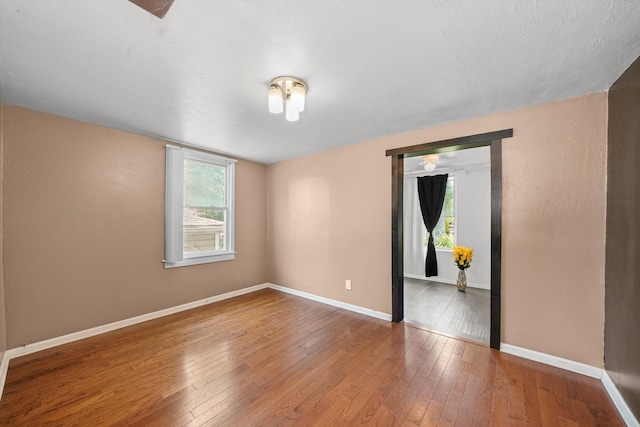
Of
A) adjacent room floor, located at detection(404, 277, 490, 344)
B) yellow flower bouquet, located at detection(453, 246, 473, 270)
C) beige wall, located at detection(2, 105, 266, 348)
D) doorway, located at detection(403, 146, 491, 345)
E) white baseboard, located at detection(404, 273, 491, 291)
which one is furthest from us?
white baseboard, located at detection(404, 273, 491, 291)

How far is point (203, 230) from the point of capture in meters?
3.82

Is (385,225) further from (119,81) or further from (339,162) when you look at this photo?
(119,81)

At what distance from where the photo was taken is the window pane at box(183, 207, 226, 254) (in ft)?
11.9

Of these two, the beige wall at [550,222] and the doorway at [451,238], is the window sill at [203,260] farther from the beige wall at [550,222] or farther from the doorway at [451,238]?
the doorway at [451,238]

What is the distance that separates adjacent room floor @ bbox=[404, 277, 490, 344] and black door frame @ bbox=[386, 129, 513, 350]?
31 centimetres

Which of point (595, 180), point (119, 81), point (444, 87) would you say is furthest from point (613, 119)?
point (119, 81)

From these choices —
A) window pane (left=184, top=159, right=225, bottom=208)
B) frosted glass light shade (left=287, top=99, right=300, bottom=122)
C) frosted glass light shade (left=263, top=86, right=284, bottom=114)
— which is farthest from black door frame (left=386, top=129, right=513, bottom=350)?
window pane (left=184, top=159, right=225, bottom=208)

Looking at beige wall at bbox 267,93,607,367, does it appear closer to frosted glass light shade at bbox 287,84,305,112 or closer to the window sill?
frosted glass light shade at bbox 287,84,305,112

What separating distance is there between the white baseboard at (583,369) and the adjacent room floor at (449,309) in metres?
0.28

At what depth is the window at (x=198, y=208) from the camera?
3.32 meters

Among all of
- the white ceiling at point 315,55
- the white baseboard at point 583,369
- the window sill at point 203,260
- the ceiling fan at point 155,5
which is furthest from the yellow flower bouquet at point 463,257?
the ceiling fan at point 155,5

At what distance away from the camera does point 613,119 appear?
74.1 inches

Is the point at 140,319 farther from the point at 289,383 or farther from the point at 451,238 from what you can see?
the point at 451,238

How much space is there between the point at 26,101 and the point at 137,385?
255 centimetres
